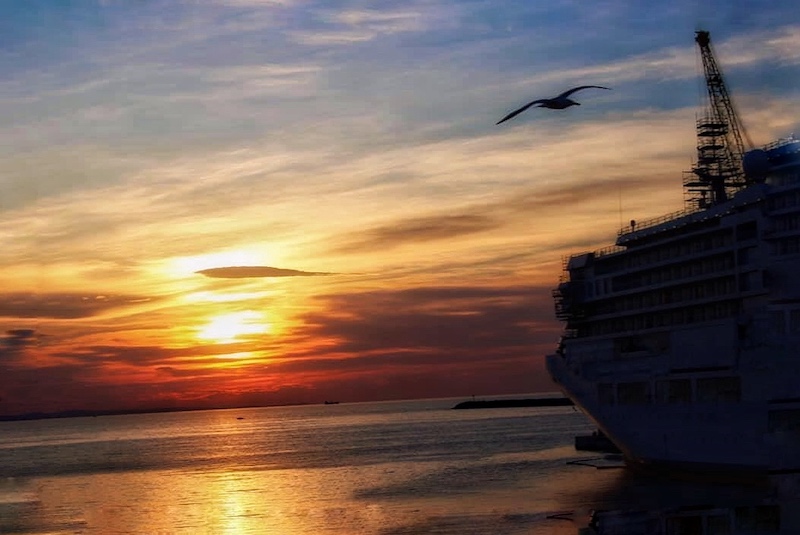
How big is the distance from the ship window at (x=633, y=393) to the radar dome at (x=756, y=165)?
47.9 feet

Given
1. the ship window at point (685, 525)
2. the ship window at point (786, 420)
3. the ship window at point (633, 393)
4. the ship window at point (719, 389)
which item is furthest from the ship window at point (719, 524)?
the ship window at point (633, 393)

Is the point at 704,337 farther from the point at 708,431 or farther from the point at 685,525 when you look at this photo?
the point at 685,525

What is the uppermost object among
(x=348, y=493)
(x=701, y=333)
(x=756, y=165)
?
(x=756, y=165)

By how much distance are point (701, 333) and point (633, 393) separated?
725cm

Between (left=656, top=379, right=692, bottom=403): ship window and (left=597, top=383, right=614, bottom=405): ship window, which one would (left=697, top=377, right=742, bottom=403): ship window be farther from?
(left=597, top=383, right=614, bottom=405): ship window

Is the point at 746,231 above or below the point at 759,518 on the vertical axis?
above

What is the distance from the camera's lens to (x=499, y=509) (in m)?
66.8

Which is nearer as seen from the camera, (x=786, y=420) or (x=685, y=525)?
(x=685, y=525)

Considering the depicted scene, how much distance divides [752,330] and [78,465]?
108m

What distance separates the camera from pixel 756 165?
69188 mm

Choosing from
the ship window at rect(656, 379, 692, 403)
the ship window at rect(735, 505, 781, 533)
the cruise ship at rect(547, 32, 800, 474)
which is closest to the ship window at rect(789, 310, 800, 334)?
the cruise ship at rect(547, 32, 800, 474)

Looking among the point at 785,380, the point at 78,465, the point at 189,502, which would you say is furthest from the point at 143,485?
the point at 785,380

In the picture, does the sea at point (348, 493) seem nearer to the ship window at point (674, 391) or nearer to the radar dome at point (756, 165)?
the ship window at point (674, 391)

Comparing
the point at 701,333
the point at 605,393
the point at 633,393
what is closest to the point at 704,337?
the point at 701,333
